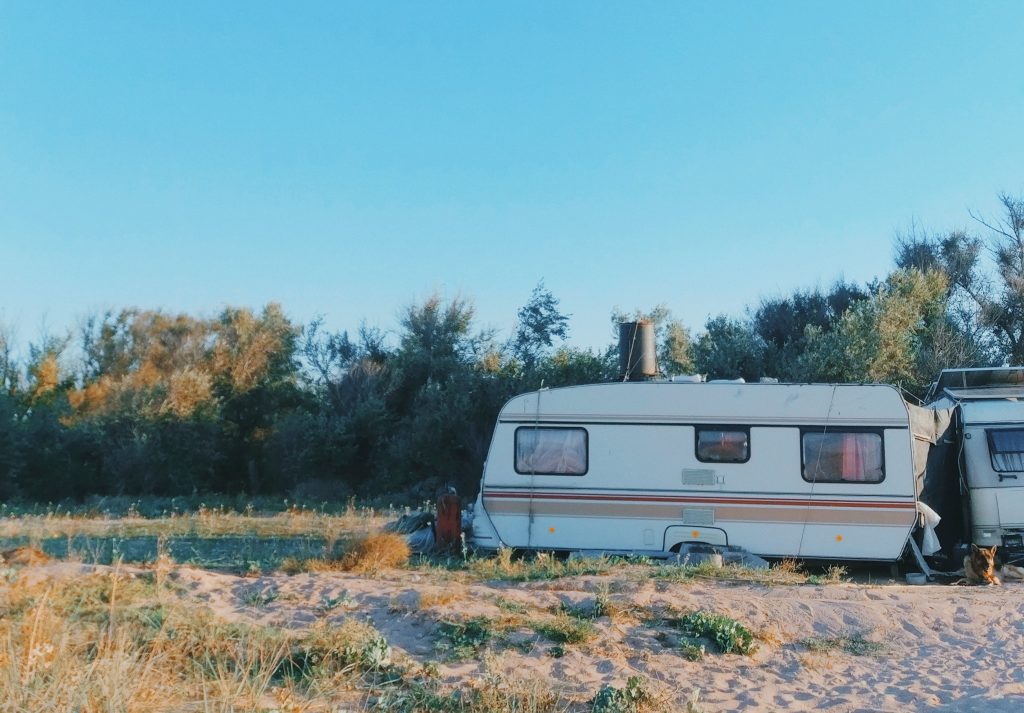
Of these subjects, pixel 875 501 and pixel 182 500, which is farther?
pixel 182 500

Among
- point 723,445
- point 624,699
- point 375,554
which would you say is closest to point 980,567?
point 723,445

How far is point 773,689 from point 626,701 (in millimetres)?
1529

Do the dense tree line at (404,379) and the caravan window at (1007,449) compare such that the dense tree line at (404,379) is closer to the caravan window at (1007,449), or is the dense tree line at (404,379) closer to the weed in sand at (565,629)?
the caravan window at (1007,449)

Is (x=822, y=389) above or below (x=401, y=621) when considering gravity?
above

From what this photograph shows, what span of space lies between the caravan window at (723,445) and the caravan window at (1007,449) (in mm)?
3447

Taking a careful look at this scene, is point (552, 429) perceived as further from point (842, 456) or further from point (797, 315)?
point (797, 315)

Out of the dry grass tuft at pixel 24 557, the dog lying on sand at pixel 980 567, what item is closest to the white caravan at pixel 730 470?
the dog lying on sand at pixel 980 567

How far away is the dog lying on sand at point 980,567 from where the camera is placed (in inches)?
420

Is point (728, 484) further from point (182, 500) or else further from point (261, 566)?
point (182, 500)

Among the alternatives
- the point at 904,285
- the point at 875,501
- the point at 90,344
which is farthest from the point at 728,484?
the point at 90,344

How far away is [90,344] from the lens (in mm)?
35562

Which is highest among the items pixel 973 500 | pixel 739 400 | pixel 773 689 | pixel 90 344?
pixel 90 344

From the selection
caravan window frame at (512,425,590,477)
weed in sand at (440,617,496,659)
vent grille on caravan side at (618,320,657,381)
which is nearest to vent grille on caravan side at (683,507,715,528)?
caravan window frame at (512,425,590,477)

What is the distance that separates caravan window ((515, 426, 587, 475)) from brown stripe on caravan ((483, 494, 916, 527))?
1.36 ft
